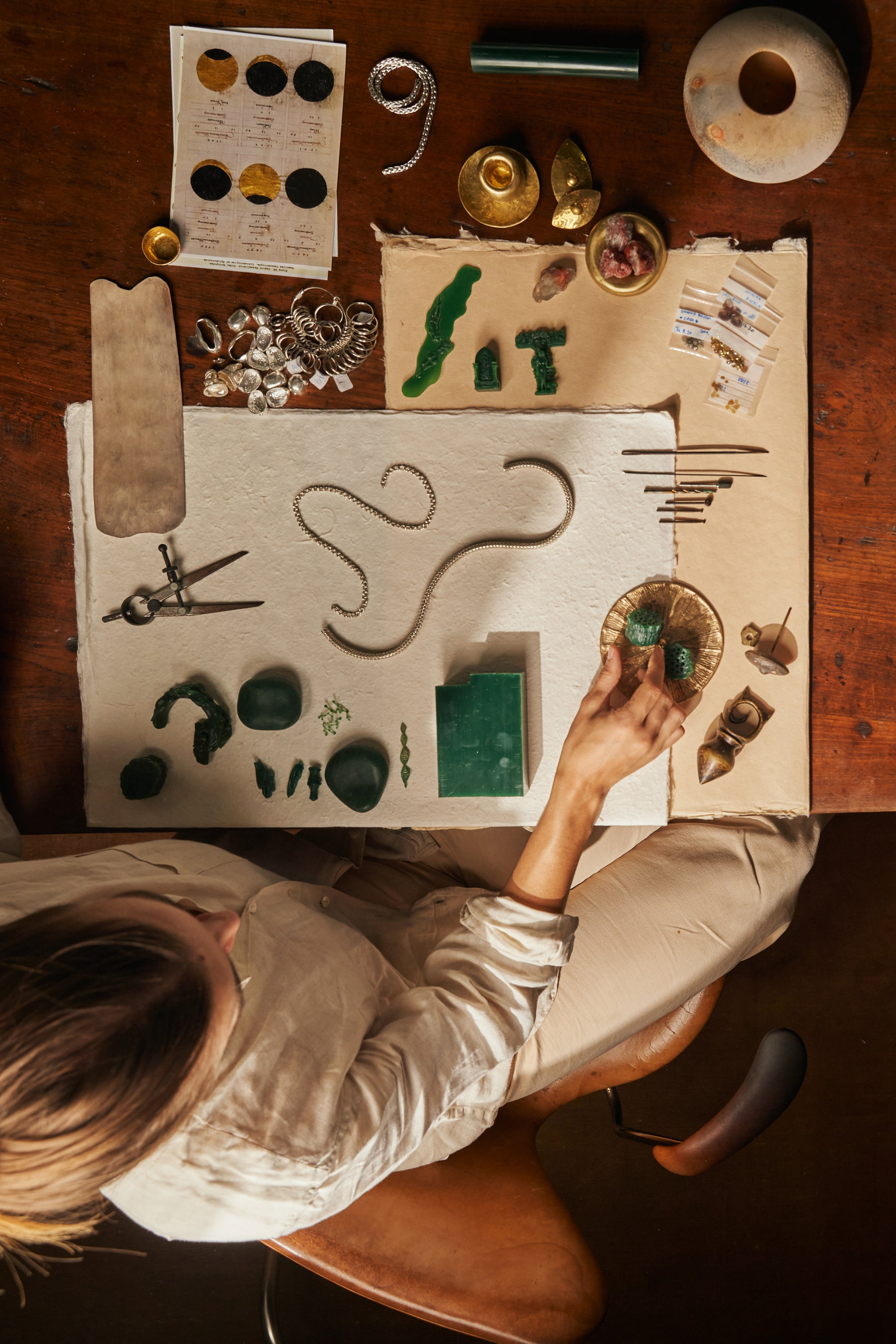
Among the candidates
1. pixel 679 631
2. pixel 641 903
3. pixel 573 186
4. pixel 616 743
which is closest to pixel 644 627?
Result: pixel 679 631

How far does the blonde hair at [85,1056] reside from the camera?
0.84 m

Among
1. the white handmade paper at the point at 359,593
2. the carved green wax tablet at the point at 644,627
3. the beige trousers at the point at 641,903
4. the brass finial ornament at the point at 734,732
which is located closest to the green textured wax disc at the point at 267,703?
the white handmade paper at the point at 359,593

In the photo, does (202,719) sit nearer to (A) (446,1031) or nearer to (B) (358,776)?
(B) (358,776)

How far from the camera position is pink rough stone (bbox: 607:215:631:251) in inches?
48.2

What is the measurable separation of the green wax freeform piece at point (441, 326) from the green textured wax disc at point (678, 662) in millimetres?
558

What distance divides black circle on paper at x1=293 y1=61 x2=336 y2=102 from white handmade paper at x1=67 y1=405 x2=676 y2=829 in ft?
1.50

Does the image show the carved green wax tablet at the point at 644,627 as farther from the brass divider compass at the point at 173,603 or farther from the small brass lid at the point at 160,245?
the small brass lid at the point at 160,245

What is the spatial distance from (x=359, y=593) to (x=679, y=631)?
20.0 inches

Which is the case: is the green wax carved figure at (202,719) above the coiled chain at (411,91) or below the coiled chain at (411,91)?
below

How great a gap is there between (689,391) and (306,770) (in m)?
0.85

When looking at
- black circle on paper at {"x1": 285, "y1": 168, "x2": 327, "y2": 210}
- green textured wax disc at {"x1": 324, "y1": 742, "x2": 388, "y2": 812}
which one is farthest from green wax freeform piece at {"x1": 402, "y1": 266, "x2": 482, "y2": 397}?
green textured wax disc at {"x1": 324, "y1": 742, "x2": 388, "y2": 812}

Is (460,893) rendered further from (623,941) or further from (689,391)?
(689,391)

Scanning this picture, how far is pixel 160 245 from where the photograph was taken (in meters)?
1.28

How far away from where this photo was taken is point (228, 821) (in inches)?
54.1
